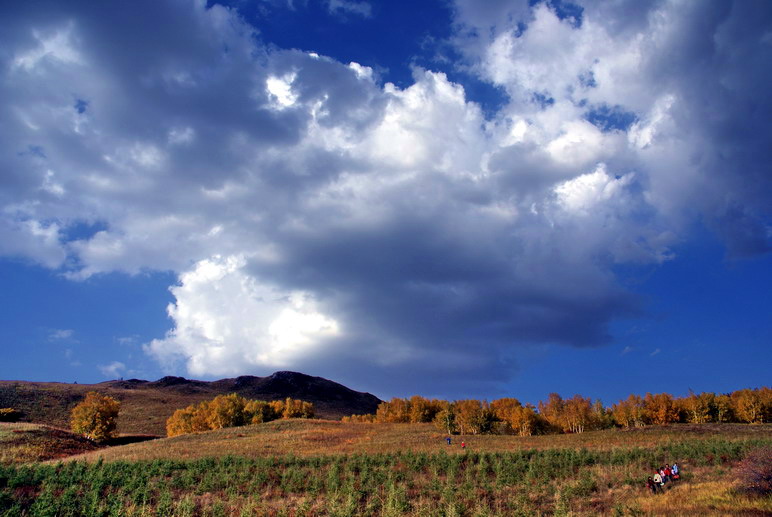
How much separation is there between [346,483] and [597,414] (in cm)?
10763

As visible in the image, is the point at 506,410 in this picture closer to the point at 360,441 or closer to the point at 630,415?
the point at 630,415

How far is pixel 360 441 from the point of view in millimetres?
66188

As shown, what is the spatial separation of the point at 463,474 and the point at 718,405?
108 meters

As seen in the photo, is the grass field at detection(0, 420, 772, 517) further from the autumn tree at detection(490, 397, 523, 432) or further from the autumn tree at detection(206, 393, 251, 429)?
the autumn tree at detection(490, 397, 523, 432)

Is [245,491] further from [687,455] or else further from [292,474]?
[687,455]

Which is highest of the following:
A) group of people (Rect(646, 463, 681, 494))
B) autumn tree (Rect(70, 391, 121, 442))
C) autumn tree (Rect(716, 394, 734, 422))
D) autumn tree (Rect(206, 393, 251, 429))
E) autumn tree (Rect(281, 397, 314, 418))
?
autumn tree (Rect(716, 394, 734, 422))

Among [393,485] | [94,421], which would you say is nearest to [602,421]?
[393,485]

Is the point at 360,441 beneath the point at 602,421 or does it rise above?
beneath

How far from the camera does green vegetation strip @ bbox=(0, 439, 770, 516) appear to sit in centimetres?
2856

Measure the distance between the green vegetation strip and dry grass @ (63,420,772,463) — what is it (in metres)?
7.67

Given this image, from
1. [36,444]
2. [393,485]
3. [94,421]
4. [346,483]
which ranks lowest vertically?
[346,483]

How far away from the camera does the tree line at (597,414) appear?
103438mm

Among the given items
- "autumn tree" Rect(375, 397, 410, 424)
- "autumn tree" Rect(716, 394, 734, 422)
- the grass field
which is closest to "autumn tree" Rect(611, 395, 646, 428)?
"autumn tree" Rect(716, 394, 734, 422)

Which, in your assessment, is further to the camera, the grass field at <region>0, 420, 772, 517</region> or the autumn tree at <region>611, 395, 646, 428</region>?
the autumn tree at <region>611, 395, 646, 428</region>
